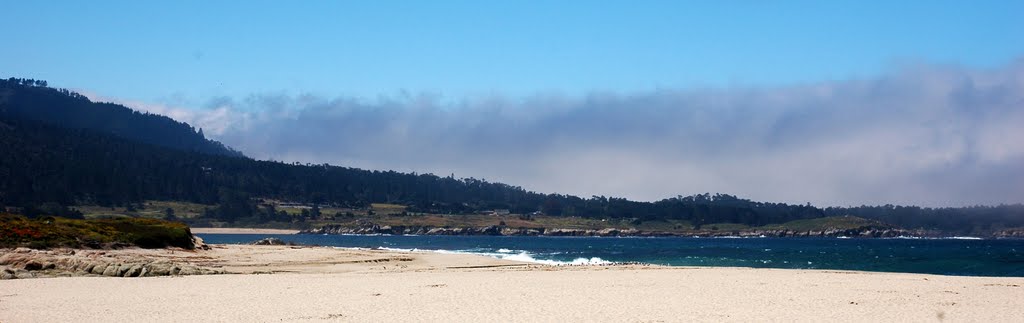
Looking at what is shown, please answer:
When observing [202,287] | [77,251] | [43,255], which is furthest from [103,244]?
[202,287]

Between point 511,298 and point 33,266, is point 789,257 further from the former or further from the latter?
point 33,266

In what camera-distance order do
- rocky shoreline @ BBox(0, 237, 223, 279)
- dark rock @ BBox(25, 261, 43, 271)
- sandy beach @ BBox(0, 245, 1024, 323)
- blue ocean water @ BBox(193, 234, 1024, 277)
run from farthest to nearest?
1. blue ocean water @ BBox(193, 234, 1024, 277)
2. dark rock @ BBox(25, 261, 43, 271)
3. rocky shoreline @ BBox(0, 237, 223, 279)
4. sandy beach @ BBox(0, 245, 1024, 323)

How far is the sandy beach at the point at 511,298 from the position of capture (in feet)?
69.4

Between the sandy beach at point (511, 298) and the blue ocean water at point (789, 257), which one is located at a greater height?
the blue ocean water at point (789, 257)

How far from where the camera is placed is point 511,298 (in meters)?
25.4

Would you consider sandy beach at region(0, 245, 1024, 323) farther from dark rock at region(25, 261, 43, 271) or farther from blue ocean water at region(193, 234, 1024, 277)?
blue ocean water at region(193, 234, 1024, 277)

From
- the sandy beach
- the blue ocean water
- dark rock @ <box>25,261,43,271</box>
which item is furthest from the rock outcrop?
the blue ocean water

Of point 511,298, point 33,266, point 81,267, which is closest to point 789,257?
point 511,298

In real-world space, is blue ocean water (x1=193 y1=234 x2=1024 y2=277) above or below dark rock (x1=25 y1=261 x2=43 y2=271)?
above

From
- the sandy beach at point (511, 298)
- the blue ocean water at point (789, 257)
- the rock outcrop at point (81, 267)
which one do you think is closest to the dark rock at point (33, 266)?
the rock outcrop at point (81, 267)

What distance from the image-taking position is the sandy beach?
21.2 meters

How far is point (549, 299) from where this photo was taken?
25.1 metres

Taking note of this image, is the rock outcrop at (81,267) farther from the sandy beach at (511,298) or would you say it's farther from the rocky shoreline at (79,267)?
the sandy beach at (511,298)

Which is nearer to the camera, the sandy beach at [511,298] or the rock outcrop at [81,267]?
the sandy beach at [511,298]
